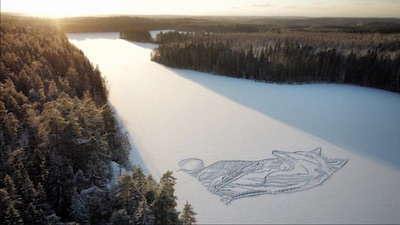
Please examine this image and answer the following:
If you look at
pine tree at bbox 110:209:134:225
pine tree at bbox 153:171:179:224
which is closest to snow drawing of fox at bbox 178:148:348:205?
pine tree at bbox 153:171:179:224

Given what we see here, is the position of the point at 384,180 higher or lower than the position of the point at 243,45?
lower

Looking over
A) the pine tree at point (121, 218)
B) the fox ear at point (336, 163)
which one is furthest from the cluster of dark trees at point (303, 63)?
the pine tree at point (121, 218)

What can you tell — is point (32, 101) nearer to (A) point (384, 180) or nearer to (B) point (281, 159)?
(B) point (281, 159)

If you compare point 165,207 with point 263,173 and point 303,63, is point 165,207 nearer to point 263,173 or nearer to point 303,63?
point 263,173

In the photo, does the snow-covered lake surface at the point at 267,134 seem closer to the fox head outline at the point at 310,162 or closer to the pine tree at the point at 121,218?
the fox head outline at the point at 310,162

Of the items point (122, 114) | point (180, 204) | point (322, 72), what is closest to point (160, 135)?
point (122, 114)

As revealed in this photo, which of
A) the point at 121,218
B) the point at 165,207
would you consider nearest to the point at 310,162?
the point at 165,207

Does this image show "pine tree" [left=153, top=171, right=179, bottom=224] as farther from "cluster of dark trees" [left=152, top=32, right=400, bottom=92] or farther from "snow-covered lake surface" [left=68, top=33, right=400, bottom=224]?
"cluster of dark trees" [left=152, top=32, right=400, bottom=92]
